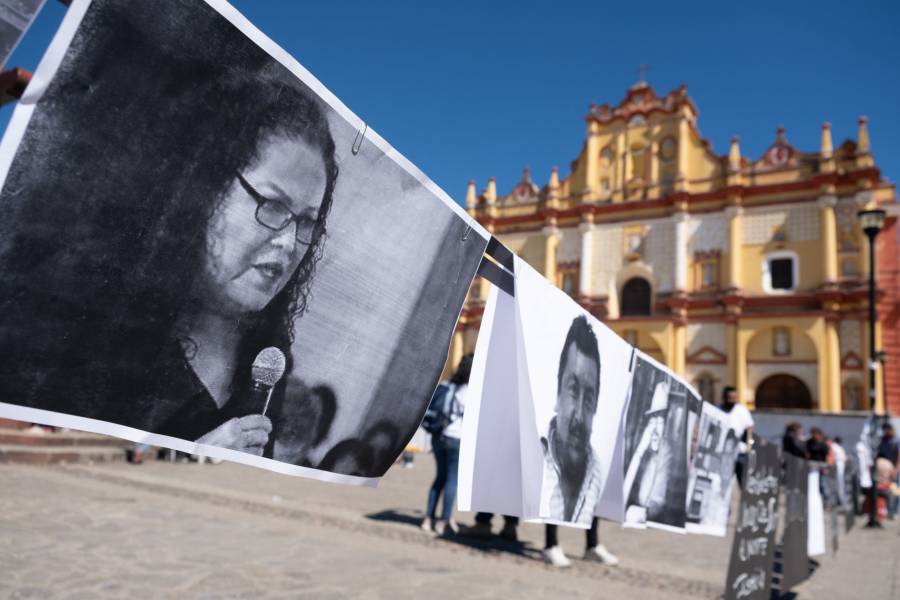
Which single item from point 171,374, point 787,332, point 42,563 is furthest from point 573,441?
point 787,332

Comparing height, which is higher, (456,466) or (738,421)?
(738,421)

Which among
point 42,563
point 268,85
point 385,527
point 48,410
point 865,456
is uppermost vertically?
point 865,456

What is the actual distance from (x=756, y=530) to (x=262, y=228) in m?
3.54

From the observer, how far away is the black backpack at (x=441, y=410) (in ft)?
18.5

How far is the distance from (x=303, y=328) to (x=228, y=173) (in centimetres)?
43

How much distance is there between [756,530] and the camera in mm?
3676

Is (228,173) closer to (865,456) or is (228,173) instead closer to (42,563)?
(42,563)

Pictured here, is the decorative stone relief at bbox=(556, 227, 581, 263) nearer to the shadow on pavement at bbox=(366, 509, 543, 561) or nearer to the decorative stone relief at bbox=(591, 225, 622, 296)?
the decorative stone relief at bbox=(591, 225, 622, 296)

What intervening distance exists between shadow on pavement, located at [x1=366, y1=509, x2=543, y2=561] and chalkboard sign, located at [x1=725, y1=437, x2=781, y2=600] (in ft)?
6.00

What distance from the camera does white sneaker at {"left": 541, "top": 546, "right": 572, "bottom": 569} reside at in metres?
4.81

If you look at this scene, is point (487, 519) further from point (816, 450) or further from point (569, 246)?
point (569, 246)

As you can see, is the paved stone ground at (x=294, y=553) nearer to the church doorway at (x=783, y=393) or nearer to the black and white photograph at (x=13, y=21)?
the black and white photograph at (x=13, y=21)

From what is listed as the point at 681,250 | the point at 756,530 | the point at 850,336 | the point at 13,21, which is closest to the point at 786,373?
the point at 850,336

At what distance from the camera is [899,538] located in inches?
331
